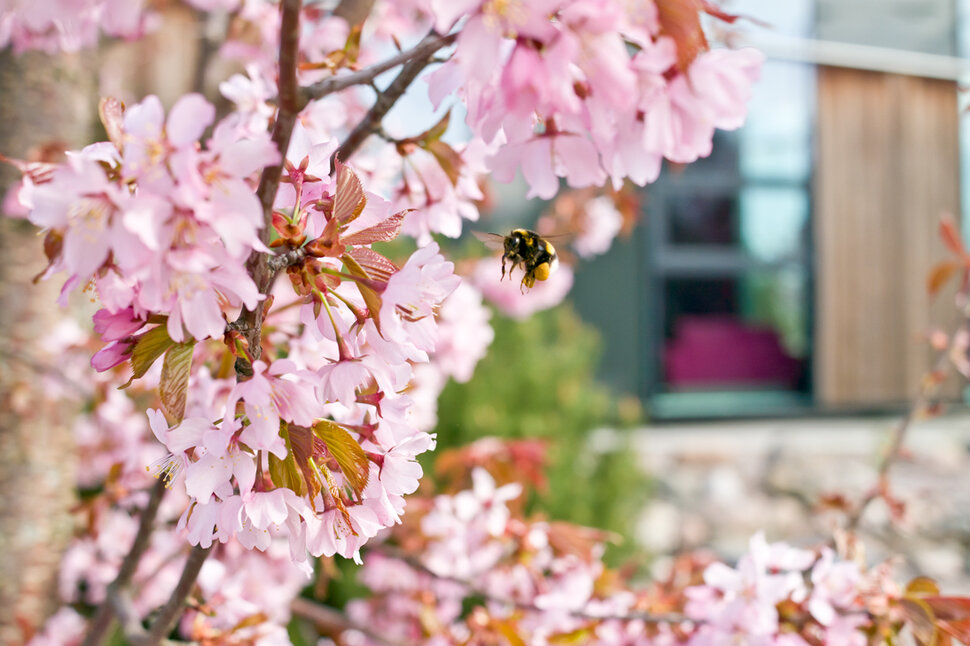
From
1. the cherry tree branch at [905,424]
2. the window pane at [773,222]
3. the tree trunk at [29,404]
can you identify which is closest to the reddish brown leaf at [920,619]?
the cherry tree branch at [905,424]

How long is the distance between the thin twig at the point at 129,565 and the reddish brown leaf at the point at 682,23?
1.77 ft

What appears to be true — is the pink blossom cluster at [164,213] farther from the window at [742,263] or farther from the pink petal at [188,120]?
the window at [742,263]

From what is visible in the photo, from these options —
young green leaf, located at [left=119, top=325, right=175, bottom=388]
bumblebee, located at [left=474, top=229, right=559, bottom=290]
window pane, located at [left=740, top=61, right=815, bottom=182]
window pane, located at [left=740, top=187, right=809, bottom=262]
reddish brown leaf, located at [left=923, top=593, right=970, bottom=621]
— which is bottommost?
reddish brown leaf, located at [left=923, top=593, right=970, bottom=621]

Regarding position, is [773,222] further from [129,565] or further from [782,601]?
[129,565]

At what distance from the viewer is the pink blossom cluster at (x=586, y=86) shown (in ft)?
1.09

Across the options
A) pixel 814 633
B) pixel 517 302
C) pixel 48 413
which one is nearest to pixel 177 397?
pixel 814 633

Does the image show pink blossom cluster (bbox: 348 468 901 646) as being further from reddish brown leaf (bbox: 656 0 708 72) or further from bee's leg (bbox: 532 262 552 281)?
reddish brown leaf (bbox: 656 0 708 72)

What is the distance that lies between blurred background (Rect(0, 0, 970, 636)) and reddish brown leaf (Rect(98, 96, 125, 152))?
2.15m

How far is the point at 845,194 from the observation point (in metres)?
5.08

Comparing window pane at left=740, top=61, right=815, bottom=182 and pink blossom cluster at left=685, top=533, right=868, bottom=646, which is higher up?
window pane at left=740, top=61, right=815, bottom=182

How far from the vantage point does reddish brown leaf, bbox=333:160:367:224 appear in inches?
15.5

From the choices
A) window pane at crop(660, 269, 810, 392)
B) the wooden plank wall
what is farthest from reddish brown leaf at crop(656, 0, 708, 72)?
window pane at crop(660, 269, 810, 392)

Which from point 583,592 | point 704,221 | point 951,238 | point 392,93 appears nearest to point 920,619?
point 583,592

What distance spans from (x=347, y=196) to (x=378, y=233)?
1.2 inches
